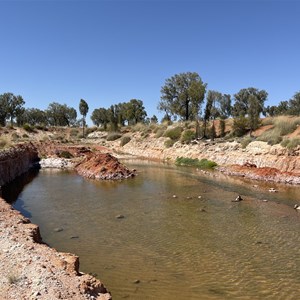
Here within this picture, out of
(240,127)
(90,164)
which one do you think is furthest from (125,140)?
(90,164)

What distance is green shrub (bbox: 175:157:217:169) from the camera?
38.4 metres

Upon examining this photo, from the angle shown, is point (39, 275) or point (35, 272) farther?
point (35, 272)

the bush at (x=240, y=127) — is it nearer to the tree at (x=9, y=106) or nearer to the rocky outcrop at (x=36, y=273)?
the rocky outcrop at (x=36, y=273)

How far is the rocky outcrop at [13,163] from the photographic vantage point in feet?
82.2

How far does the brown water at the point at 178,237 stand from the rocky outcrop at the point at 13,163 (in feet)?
10.1

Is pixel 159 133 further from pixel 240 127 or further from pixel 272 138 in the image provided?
pixel 272 138

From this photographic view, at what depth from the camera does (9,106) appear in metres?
88.5

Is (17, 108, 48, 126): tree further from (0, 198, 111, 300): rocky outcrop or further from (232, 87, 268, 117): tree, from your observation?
(0, 198, 111, 300): rocky outcrop

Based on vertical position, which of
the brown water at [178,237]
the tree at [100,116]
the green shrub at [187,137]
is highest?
the tree at [100,116]

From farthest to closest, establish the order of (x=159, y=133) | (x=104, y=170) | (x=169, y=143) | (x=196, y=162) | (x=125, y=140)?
(x=125, y=140) < (x=159, y=133) < (x=169, y=143) < (x=196, y=162) < (x=104, y=170)

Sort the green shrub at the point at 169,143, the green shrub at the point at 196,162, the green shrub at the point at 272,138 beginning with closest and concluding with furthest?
1. the green shrub at the point at 272,138
2. the green shrub at the point at 196,162
3. the green shrub at the point at 169,143

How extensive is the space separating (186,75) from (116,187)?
46.3 meters

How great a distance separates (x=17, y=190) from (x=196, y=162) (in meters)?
23.6

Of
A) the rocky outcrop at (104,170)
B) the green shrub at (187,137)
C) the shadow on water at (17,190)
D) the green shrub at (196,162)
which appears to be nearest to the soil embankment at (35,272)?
the shadow on water at (17,190)
